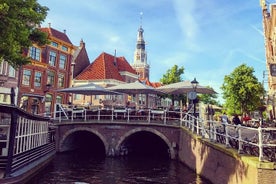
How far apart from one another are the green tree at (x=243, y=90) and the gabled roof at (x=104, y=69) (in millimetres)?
16964

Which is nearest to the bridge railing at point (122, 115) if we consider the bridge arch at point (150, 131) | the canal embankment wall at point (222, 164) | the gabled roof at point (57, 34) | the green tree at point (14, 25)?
the bridge arch at point (150, 131)

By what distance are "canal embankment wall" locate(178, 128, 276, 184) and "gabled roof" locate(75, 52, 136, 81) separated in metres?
25.0

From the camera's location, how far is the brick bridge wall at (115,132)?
699 inches

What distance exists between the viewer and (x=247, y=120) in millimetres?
21859

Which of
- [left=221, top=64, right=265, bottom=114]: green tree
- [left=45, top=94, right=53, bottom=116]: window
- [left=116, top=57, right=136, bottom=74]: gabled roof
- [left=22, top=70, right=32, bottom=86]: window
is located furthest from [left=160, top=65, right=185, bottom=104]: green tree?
[left=22, top=70, right=32, bottom=86]: window

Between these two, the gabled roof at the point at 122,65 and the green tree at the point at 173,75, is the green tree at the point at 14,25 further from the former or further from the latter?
the gabled roof at the point at 122,65

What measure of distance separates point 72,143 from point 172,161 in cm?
937

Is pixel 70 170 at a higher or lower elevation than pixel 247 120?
lower

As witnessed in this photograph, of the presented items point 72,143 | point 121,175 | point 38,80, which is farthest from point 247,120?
point 38,80

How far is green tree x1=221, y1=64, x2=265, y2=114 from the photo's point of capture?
98.8 feet

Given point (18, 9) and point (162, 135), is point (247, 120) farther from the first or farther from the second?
point (18, 9)

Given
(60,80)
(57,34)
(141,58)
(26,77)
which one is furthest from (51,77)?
(141,58)

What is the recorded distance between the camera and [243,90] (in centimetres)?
3003

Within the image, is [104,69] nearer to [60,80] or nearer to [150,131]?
[60,80]
